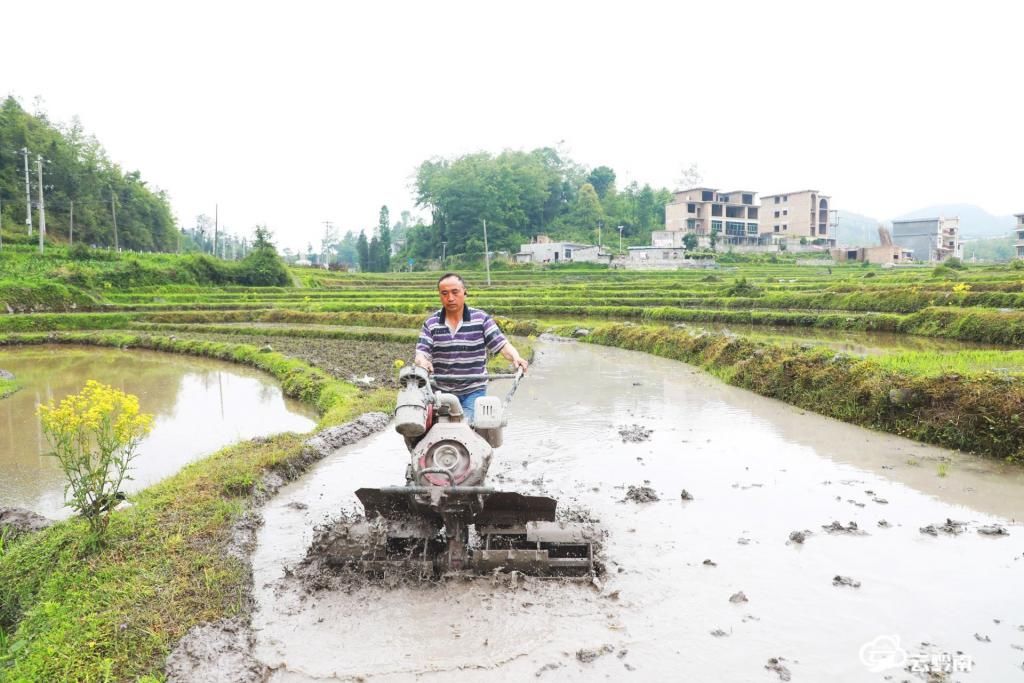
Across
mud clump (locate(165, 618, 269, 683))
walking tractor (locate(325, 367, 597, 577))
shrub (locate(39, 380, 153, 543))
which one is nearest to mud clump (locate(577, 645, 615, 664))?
walking tractor (locate(325, 367, 597, 577))

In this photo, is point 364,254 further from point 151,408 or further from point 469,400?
point 469,400

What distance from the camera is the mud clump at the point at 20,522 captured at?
6.41 m

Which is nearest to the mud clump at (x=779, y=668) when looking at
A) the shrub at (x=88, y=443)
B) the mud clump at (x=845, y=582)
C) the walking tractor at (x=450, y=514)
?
the mud clump at (x=845, y=582)

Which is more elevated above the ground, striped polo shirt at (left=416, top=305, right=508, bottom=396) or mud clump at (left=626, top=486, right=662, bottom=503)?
striped polo shirt at (left=416, top=305, right=508, bottom=396)

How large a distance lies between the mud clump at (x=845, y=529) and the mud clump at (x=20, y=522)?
725cm

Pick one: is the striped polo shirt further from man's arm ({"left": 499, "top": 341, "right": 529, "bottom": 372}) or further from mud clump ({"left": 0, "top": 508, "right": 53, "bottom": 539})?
mud clump ({"left": 0, "top": 508, "right": 53, "bottom": 539})

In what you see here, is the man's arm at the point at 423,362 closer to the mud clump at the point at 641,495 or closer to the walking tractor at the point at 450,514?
the walking tractor at the point at 450,514

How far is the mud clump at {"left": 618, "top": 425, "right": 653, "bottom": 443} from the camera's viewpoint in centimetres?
961

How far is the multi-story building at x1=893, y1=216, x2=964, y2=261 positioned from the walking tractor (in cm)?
8670

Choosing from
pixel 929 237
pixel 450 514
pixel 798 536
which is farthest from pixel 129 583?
pixel 929 237

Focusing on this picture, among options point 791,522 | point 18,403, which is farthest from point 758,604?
point 18,403

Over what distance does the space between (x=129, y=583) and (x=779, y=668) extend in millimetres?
4293

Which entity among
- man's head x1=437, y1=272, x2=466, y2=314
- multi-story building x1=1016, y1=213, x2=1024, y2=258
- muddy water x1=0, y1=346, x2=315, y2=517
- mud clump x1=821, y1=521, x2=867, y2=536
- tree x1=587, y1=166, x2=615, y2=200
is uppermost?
tree x1=587, y1=166, x2=615, y2=200

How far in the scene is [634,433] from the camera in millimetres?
9938
